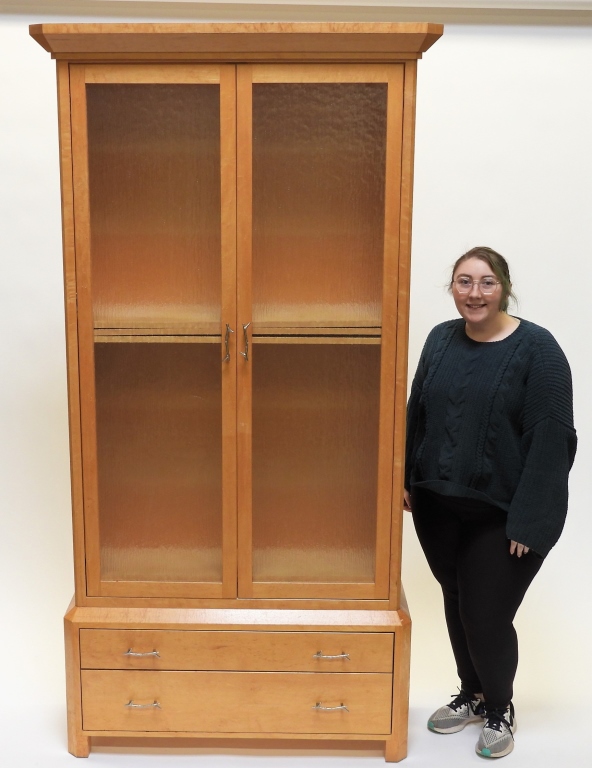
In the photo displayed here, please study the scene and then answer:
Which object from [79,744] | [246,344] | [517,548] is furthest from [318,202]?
[79,744]

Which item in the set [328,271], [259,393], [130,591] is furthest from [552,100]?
[130,591]

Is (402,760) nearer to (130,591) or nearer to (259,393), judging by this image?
(130,591)

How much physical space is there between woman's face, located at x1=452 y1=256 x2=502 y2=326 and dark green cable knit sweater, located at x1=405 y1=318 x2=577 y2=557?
0.30 ft

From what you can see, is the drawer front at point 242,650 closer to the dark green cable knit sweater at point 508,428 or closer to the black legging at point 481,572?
the black legging at point 481,572

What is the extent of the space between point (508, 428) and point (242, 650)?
3.25ft

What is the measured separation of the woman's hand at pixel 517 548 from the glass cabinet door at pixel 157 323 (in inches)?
31.1

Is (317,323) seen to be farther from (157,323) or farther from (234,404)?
(157,323)

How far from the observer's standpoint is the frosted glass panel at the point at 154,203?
7.89 feet

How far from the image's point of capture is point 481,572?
2514mm

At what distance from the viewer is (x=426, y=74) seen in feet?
10.1

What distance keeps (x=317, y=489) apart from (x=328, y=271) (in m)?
0.64

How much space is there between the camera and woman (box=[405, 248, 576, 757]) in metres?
2.40

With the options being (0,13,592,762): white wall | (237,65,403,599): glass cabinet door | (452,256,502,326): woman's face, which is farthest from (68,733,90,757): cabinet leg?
(452,256,502,326): woman's face

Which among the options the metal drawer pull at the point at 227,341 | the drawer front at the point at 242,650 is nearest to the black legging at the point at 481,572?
the drawer front at the point at 242,650
